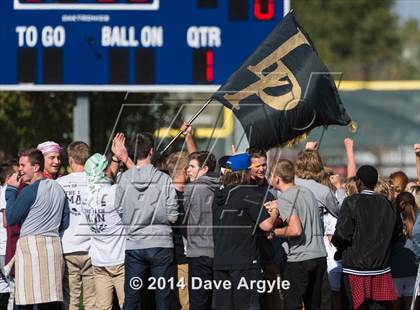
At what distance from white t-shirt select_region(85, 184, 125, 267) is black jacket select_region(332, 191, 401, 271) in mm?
2158

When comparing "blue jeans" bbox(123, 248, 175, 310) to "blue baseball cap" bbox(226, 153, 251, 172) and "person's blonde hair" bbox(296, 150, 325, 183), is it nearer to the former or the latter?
"blue baseball cap" bbox(226, 153, 251, 172)

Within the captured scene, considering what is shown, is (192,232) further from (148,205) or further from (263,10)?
(263,10)

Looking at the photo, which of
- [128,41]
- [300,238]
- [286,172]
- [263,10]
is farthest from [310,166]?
[128,41]

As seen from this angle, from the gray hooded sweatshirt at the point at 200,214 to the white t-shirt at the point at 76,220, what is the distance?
1.04 meters

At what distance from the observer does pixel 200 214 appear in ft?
37.2

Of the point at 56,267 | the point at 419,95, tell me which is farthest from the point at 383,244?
the point at 419,95

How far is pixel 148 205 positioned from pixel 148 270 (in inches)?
25.7

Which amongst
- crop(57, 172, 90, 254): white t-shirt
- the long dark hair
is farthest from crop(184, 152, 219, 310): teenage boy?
the long dark hair

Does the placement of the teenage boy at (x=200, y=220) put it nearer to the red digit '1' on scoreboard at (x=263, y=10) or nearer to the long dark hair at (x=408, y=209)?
the long dark hair at (x=408, y=209)

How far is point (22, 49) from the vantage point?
51.3 ft

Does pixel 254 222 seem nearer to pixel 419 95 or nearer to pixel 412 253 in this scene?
pixel 412 253

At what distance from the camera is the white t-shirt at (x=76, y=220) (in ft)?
37.4

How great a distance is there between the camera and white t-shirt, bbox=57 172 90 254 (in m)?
11.4

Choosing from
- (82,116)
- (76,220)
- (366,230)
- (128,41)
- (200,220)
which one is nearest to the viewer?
(366,230)
